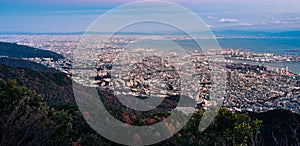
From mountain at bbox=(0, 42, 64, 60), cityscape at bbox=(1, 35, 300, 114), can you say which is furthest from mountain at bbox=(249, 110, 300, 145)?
mountain at bbox=(0, 42, 64, 60)

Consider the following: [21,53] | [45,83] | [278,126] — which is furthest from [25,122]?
[21,53]

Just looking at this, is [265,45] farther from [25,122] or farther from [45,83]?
[25,122]

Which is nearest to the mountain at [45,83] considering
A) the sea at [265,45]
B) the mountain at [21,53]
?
the mountain at [21,53]

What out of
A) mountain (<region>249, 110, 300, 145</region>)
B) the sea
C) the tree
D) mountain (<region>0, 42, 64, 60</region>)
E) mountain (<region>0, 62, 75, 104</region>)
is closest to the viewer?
the tree

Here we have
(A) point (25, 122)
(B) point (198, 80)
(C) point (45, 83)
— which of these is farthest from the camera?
(C) point (45, 83)

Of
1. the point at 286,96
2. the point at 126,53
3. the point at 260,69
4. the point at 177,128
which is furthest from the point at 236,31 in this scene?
the point at 177,128

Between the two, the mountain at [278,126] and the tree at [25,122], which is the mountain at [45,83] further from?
the mountain at [278,126]

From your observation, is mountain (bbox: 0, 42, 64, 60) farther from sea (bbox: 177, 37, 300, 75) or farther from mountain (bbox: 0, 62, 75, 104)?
sea (bbox: 177, 37, 300, 75)

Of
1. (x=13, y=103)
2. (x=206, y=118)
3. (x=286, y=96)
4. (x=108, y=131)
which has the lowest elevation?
(x=286, y=96)

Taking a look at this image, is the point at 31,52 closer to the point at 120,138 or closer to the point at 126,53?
the point at 126,53

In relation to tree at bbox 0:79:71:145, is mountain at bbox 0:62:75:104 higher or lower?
lower

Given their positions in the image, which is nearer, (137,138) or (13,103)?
(13,103)
